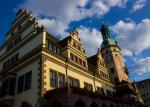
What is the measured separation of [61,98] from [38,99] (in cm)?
340

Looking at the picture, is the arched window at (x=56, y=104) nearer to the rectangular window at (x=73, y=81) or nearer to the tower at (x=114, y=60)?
the rectangular window at (x=73, y=81)

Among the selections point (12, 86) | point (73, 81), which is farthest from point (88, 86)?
point (12, 86)

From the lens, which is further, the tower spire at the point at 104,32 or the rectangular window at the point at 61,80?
the tower spire at the point at 104,32

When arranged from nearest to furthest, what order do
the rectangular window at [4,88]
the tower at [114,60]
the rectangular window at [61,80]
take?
the rectangular window at [61,80], the rectangular window at [4,88], the tower at [114,60]

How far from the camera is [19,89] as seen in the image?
85.9ft

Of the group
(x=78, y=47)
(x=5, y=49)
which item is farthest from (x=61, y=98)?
(x=5, y=49)

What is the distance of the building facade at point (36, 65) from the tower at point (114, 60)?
16356 mm

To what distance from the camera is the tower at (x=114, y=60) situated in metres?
56.8

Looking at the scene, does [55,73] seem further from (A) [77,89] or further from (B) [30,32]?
(B) [30,32]

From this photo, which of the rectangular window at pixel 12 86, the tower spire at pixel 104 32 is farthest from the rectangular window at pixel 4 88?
the tower spire at pixel 104 32

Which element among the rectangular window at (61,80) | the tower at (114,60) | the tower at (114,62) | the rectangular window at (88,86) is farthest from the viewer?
the tower at (114,60)

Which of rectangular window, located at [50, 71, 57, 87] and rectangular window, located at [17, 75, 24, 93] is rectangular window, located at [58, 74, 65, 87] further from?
rectangular window, located at [17, 75, 24, 93]

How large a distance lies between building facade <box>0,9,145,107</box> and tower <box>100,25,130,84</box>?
16356 millimetres

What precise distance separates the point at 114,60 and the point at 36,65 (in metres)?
39.8
